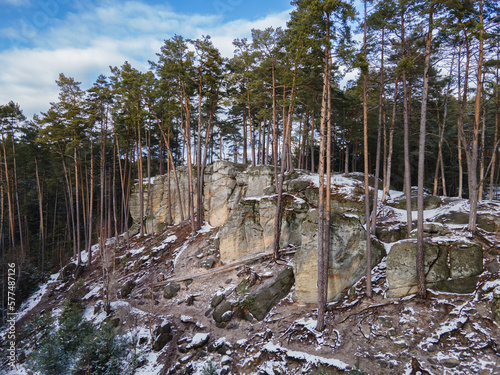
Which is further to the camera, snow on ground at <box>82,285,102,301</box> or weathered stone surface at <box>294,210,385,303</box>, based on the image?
snow on ground at <box>82,285,102,301</box>

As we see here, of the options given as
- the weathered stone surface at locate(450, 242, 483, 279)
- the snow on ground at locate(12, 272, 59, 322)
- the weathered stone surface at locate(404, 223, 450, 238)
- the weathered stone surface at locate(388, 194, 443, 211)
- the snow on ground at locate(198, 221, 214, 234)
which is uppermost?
the weathered stone surface at locate(388, 194, 443, 211)

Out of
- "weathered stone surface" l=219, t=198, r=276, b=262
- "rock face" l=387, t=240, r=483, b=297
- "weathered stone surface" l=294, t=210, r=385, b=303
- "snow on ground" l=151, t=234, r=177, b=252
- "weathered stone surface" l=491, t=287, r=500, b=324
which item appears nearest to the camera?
"weathered stone surface" l=491, t=287, r=500, b=324

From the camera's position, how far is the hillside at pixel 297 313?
8102 mm

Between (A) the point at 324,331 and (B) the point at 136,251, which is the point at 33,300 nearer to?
(B) the point at 136,251

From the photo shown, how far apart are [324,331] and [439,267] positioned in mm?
5243

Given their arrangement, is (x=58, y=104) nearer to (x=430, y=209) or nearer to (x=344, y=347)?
(x=344, y=347)

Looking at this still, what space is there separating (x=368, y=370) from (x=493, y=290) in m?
5.34

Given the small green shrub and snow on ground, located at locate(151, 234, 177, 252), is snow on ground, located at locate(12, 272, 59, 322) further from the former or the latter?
the small green shrub

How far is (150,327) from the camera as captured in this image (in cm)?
1312

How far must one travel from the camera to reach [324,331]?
969 centimetres

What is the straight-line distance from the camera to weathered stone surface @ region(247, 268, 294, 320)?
38.3ft

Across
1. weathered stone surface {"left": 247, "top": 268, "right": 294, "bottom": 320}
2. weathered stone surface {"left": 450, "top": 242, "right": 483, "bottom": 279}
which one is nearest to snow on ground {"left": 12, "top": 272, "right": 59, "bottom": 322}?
weathered stone surface {"left": 247, "top": 268, "right": 294, "bottom": 320}

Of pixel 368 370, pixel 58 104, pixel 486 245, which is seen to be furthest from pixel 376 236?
pixel 58 104

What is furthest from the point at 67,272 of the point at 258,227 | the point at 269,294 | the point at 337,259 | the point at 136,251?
the point at 337,259
